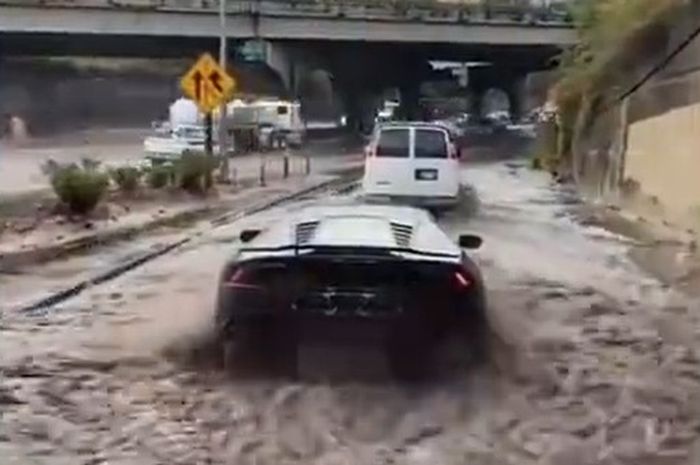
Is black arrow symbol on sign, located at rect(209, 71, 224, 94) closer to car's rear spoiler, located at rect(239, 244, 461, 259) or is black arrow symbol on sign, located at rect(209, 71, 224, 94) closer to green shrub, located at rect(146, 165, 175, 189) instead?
green shrub, located at rect(146, 165, 175, 189)

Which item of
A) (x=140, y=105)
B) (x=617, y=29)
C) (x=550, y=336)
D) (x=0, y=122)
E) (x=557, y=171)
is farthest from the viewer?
(x=140, y=105)

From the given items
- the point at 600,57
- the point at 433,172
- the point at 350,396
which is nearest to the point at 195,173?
the point at 433,172

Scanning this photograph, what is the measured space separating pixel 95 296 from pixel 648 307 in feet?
20.5

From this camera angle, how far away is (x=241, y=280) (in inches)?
435

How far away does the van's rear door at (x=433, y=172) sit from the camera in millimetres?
34375

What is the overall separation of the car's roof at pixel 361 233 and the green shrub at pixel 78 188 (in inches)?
741

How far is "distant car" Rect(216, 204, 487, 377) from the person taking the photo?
1081 centimetres

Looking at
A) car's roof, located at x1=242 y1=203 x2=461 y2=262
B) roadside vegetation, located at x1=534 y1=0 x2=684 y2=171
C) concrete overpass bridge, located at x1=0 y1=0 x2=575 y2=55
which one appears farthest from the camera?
concrete overpass bridge, located at x1=0 y1=0 x2=575 y2=55

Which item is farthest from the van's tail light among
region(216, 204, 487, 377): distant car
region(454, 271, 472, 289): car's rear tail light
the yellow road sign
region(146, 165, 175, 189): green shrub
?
region(454, 271, 472, 289): car's rear tail light

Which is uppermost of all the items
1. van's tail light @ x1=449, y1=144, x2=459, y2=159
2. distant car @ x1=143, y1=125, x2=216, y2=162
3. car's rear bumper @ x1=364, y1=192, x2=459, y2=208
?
van's tail light @ x1=449, y1=144, x2=459, y2=159

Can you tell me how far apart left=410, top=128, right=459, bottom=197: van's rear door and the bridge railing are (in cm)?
4241

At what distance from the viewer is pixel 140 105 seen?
382ft

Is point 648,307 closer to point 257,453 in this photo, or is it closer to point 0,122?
point 257,453

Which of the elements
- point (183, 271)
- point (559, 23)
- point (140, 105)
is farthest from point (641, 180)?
point (140, 105)
